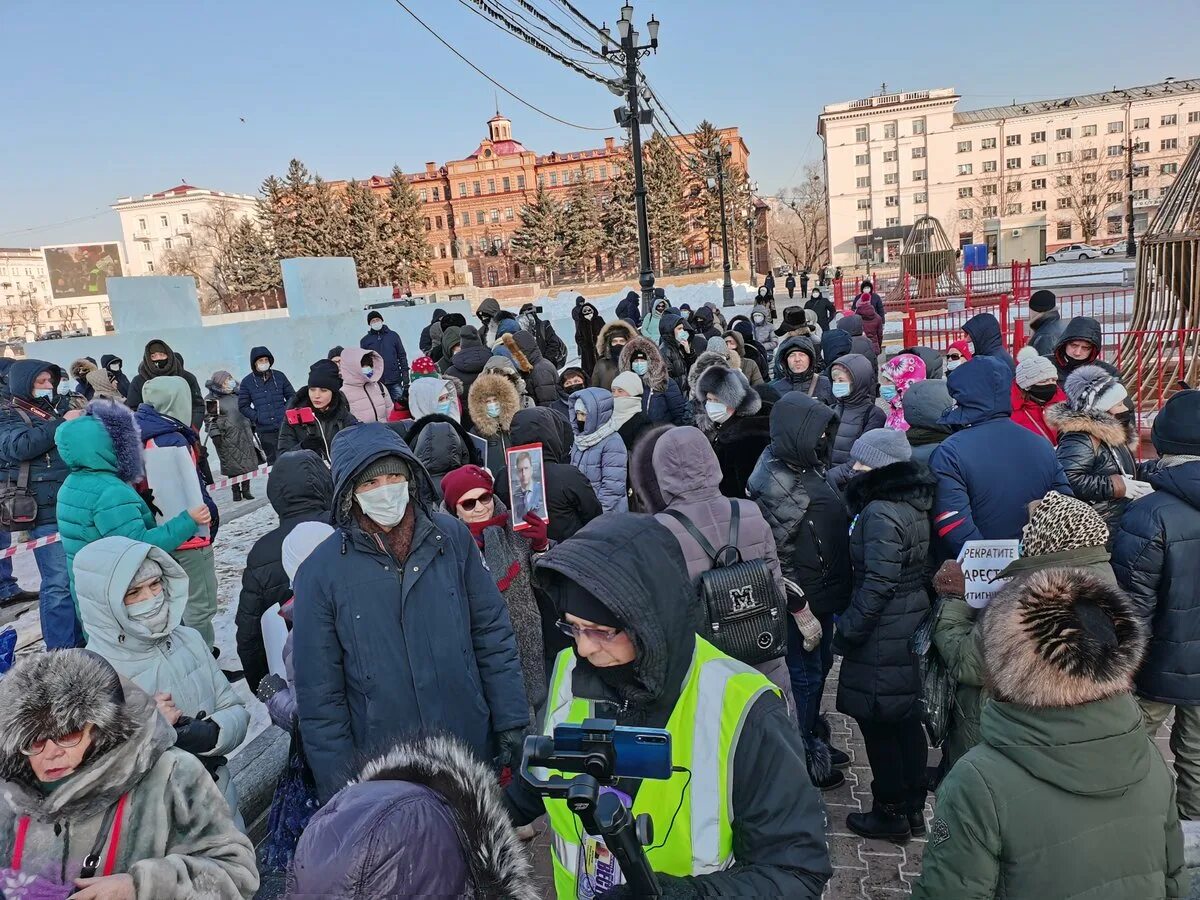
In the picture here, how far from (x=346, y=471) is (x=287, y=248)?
1991 inches

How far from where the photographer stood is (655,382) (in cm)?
749

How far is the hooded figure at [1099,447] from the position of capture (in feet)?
12.8

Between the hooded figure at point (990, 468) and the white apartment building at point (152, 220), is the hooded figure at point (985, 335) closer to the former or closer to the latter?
the hooded figure at point (990, 468)

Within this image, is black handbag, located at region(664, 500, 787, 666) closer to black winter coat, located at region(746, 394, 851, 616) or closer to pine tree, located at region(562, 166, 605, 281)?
black winter coat, located at region(746, 394, 851, 616)

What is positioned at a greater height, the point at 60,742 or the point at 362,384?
the point at 362,384

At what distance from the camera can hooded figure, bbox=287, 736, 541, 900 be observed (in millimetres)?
1117

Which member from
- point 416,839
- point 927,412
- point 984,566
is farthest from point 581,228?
point 416,839

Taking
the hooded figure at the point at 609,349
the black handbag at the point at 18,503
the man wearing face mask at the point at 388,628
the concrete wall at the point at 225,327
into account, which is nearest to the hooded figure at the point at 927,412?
the man wearing face mask at the point at 388,628

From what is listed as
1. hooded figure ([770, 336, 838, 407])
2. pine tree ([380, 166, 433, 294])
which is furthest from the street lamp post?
pine tree ([380, 166, 433, 294])

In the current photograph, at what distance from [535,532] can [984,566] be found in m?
2.16

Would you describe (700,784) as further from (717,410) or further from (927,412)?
(717,410)

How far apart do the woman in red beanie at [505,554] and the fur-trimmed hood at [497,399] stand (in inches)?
66.2

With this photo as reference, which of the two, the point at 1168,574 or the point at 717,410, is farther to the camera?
the point at 717,410

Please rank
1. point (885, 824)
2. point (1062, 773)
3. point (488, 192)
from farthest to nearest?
point (488, 192)
point (885, 824)
point (1062, 773)
